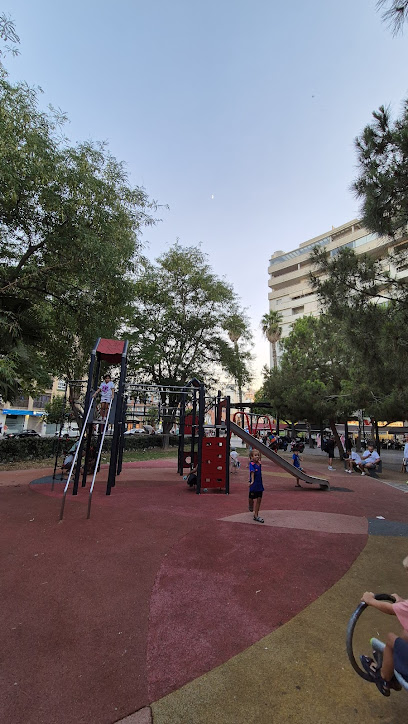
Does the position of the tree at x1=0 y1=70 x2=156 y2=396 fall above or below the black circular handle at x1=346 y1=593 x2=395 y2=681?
above

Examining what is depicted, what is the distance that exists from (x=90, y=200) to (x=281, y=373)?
711 inches

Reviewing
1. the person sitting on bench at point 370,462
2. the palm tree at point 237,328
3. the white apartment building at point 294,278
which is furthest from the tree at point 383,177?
the white apartment building at point 294,278

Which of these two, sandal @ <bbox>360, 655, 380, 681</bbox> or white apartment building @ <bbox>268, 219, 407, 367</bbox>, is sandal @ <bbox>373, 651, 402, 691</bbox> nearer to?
sandal @ <bbox>360, 655, 380, 681</bbox>

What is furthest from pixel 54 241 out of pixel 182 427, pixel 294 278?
pixel 294 278

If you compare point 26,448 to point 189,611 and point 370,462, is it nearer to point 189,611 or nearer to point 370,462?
point 189,611

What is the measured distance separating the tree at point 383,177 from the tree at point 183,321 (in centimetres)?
1829

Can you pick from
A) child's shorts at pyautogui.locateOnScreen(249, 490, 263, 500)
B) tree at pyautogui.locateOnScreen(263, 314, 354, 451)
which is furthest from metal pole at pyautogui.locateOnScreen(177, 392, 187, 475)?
tree at pyautogui.locateOnScreen(263, 314, 354, 451)

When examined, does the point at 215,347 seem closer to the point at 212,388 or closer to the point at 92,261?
the point at 212,388

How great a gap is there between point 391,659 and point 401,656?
13 cm

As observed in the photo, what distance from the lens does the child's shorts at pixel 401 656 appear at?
6.85ft

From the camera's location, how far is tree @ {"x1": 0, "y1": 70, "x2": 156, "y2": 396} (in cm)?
859

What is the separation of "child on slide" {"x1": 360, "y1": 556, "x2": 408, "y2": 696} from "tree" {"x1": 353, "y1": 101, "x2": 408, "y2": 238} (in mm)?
6603

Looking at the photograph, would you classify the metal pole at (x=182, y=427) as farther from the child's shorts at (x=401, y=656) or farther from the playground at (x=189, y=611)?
the child's shorts at (x=401, y=656)

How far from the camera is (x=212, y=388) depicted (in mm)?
27156
